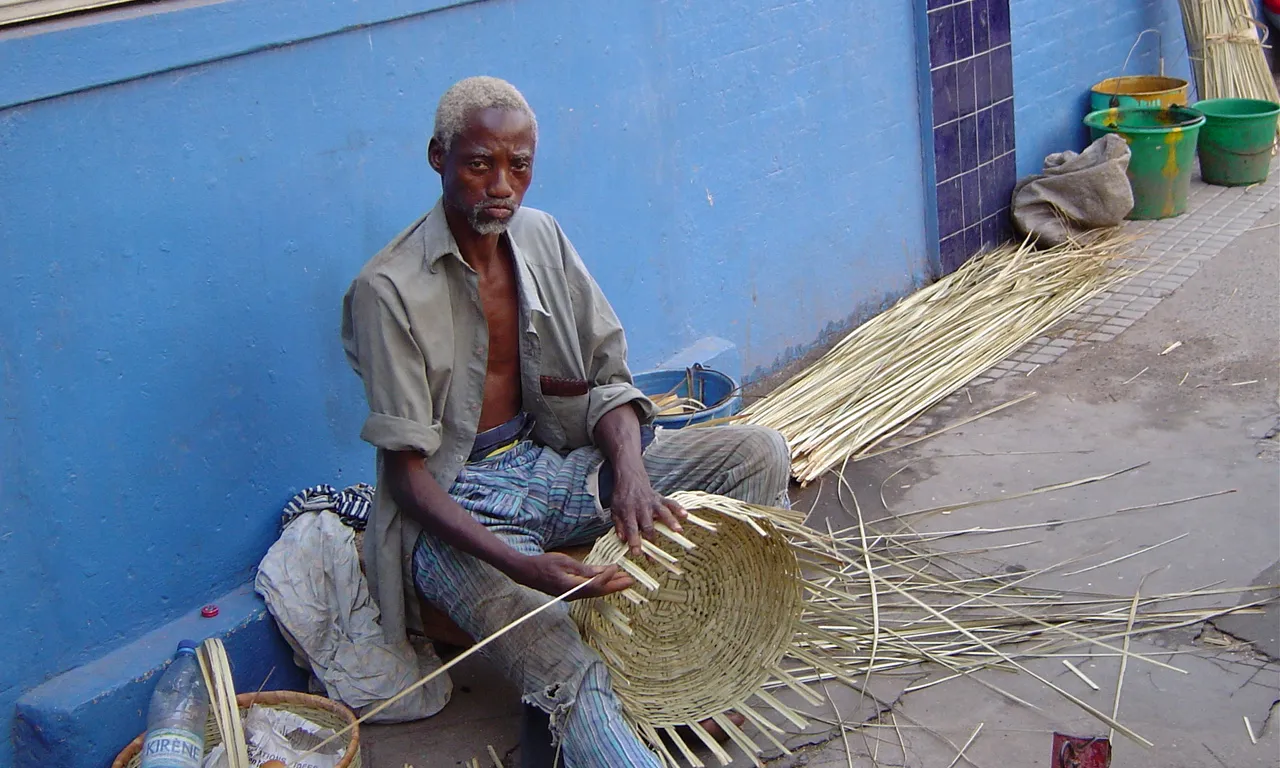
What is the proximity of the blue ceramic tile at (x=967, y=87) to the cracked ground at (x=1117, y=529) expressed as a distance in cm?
127

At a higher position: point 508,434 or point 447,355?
point 447,355

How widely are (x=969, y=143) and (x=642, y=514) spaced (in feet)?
13.0

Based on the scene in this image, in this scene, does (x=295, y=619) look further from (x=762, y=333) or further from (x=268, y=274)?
(x=762, y=333)

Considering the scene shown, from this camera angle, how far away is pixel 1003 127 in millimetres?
6453

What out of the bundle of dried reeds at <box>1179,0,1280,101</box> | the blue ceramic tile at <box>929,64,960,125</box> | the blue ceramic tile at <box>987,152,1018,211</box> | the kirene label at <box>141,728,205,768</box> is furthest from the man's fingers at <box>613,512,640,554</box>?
the bundle of dried reeds at <box>1179,0,1280,101</box>

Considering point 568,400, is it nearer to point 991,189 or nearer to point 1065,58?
point 991,189

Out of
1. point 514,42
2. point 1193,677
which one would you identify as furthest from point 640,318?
point 1193,677

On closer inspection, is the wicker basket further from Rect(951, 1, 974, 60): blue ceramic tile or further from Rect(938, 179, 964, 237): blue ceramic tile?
A: Rect(951, 1, 974, 60): blue ceramic tile

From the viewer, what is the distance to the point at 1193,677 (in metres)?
3.24

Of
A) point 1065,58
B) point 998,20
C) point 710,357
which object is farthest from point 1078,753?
point 1065,58

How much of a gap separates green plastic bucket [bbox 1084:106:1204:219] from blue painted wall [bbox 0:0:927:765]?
Result: 3.24 metres

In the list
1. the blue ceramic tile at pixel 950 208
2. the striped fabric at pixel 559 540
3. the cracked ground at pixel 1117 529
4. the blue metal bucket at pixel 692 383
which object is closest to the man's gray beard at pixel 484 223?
the striped fabric at pixel 559 540

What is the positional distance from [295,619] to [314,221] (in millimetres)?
1031

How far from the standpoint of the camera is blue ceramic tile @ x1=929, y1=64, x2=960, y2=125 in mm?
5879
